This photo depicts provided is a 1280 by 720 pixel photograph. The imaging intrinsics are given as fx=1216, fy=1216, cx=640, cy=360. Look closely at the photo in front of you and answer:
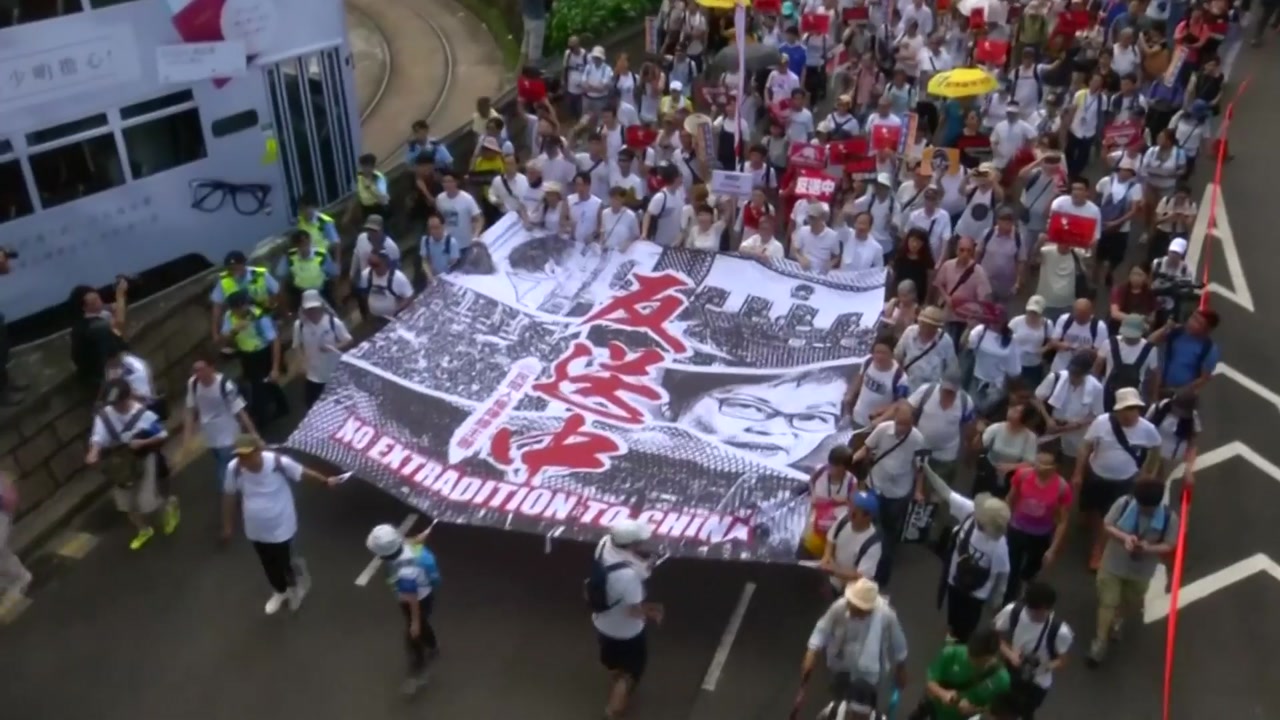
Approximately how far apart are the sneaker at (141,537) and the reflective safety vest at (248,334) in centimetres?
167

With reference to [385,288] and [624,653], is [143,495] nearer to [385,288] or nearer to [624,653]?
[385,288]

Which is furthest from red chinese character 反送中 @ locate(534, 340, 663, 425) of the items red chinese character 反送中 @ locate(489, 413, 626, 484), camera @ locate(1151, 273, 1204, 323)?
camera @ locate(1151, 273, 1204, 323)

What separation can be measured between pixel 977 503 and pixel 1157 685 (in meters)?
2.26

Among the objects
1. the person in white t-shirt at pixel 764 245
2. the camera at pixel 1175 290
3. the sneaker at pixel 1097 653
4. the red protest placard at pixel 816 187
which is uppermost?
the red protest placard at pixel 816 187

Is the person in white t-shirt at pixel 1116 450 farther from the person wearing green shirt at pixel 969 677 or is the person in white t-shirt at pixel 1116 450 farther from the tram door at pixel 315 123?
the tram door at pixel 315 123

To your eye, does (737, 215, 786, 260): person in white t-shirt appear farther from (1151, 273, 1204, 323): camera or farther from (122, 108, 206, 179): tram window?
(122, 108, 206, 179): tram window

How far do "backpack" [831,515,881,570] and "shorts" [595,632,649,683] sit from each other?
1.39m

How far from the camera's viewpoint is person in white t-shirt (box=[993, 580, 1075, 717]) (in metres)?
6.71

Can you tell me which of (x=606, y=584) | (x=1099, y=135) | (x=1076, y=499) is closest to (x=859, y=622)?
(x=606, y=584)

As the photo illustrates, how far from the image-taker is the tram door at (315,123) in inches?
519

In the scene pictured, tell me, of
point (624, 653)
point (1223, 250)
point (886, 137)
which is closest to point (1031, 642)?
point (624, 653)

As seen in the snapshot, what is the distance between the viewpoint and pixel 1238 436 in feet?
36.0

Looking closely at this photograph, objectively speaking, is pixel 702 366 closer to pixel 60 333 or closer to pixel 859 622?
pixel 859 622

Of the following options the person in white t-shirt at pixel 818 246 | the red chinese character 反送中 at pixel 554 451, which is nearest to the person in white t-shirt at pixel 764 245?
the person in white t-shirt at pixel 818 246
